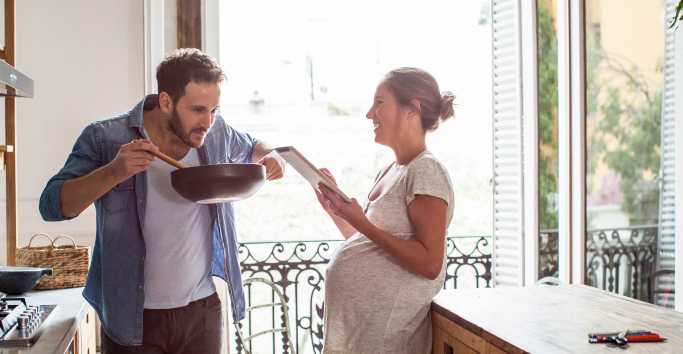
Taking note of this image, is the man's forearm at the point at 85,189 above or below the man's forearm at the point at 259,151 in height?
below

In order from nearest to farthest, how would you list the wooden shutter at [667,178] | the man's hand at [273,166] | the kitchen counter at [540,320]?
1. the kitchen counter at [540,320]
2. the man's hand at [273,166]
3. the wooden shutter at [667,178]

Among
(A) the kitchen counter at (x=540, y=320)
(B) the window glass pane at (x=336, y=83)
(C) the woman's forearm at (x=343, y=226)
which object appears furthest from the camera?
(B) the window glass pane at (x=336, y=83)

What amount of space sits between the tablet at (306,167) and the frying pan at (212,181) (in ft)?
0.30

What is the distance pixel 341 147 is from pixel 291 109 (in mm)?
621

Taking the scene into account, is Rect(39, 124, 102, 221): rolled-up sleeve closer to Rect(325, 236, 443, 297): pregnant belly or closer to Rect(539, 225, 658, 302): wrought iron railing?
Rect(325, 236, 443, 297): pregnant belly

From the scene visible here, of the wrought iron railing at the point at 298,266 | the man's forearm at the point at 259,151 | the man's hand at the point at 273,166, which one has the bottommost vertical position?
the wrought iron railing at the point at 298,266

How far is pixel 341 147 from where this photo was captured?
6.02 meters

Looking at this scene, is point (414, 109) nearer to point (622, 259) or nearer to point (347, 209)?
point (347, 209)

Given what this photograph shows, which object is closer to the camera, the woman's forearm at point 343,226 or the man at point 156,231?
the man at point 156,231

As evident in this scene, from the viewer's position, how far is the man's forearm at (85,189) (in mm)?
1712

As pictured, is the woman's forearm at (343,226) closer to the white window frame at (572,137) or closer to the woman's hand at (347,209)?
the woman's hand at (347,209)

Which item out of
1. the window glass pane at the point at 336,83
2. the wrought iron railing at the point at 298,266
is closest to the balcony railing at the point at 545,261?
the wrought iron railing at the point at 298,266

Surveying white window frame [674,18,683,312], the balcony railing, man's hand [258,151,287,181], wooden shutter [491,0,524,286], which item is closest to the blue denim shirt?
man's hand [258,151,287,181]

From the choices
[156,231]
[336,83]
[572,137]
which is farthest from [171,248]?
[336,83]
